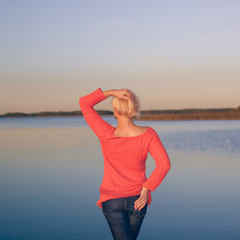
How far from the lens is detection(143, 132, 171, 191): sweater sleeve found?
2781mm

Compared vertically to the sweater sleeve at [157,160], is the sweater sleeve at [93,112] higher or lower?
higher

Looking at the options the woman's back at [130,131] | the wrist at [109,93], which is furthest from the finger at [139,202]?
the wrist at [109,93]

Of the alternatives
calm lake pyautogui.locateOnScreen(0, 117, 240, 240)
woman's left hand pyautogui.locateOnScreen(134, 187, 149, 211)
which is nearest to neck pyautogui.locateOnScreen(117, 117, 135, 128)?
woman's left hand pyautogui.locateOnScreen(134, 187, 149, 211)

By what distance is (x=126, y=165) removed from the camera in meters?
2.88

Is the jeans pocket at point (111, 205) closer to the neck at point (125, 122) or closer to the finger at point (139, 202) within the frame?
the finger at point (139, 202)

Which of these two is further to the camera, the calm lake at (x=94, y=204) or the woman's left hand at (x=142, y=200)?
the calm lake at (x=94, y=204)

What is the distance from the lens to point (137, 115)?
2785mm

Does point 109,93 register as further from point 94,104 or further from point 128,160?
point 128,160

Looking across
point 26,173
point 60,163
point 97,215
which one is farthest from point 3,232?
point 60,163

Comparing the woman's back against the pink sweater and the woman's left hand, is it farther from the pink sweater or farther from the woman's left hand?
the woman's left hand

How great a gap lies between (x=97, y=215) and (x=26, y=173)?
680 cm

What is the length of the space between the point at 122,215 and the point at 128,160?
40 centimetres

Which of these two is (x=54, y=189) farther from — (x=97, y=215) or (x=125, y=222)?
(x=125, y=222)

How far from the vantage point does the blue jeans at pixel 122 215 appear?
2.87 metres
